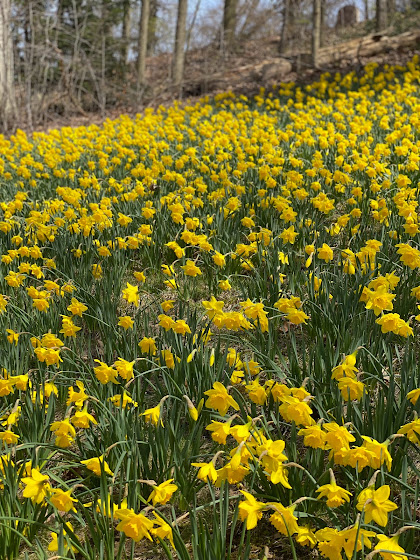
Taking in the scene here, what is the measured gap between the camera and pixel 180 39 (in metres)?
14.3

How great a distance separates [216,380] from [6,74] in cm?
1179

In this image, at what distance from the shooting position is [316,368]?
7.23 feet

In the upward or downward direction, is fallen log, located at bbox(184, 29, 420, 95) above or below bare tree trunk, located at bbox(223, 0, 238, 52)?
below

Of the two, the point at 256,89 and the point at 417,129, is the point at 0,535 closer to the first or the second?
the point at 417,129

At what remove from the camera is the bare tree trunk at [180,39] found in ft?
45.8

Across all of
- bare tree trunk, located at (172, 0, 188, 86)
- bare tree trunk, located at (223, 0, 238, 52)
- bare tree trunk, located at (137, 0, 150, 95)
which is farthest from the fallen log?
bare tree trunk, located at (223, 0, 238, 52)

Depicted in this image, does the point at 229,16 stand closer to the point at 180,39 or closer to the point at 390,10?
the point at 180,39

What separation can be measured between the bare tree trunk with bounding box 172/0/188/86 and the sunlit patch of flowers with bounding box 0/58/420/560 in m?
10.2

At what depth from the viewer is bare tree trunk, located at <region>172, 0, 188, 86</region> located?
14.0 meters

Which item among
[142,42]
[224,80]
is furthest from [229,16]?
[224,80]

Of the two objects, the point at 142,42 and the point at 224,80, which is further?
the point at 142,42

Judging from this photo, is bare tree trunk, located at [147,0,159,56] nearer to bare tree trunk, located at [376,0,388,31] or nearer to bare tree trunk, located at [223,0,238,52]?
bare tree trunk, located at [223,0,238,52]

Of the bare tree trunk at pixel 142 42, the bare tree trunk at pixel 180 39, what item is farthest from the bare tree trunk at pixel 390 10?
the bare tree trunk at pixel 142 42

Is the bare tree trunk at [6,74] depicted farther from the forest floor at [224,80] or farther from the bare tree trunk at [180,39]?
the bare tree trunk at [180,39]
